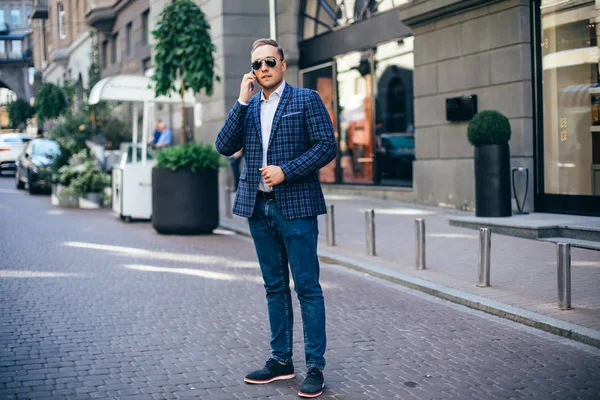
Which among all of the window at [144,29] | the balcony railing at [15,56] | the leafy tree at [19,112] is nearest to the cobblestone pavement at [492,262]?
the window at [144,29]

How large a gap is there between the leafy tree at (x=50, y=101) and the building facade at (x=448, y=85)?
21.3m

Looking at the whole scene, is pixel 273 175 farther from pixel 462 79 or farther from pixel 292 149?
pixel 462 79

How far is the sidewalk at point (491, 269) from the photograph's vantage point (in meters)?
6.43

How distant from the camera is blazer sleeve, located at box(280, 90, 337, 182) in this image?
449cm

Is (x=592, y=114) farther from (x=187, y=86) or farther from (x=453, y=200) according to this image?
(x=187, y=86)

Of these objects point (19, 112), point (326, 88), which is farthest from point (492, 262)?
point (19, 112)

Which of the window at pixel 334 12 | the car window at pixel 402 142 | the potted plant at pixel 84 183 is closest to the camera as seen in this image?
the car window at pixel 402 142

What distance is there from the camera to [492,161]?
38.9 ft

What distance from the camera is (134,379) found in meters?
4.90

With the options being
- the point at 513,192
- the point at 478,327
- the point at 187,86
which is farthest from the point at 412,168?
the point at 478,327

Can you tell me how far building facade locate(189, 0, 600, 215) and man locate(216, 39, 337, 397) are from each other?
8562 mm

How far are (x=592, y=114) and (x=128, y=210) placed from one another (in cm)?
844

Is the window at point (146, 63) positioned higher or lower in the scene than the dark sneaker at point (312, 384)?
higher

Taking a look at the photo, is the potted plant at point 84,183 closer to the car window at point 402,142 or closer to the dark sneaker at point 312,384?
the car window at point 402,142
